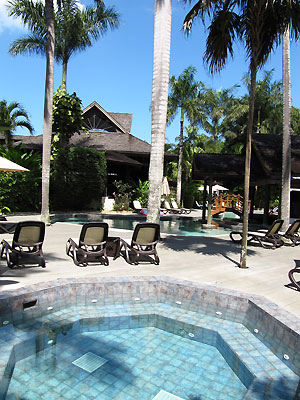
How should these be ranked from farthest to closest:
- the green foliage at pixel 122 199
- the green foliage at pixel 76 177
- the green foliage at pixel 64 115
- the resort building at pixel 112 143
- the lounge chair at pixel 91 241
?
the resort building at pixel 112 143 < the green foliage at pixel 122 199 < the green foliage at pixel 76 177 < the green foliage at pixel 64 115 < the lounge chair at pixel 91 241

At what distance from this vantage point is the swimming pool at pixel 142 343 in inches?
128

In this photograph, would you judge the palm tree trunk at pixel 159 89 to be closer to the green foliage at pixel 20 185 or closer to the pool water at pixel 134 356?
the pool water at pixel 134 356

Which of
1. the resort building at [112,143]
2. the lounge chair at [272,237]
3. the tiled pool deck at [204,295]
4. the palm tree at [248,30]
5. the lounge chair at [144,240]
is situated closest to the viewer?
the tiled pool deck at [204,295]

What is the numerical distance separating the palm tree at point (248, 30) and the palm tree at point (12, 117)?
16.8m

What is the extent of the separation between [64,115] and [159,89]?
43.9 feet

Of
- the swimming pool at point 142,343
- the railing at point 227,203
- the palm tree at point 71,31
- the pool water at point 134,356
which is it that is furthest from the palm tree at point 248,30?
the railing at point 227,203

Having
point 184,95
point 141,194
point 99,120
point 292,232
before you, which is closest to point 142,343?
point 292,232

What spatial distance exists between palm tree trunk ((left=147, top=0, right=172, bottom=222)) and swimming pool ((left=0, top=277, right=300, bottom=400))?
4550 mm

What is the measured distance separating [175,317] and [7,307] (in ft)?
8.14

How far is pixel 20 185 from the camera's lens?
1877 centimetres

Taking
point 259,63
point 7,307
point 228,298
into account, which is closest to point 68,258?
point 7,307

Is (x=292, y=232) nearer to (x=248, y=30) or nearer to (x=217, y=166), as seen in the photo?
(x=248, y=30)

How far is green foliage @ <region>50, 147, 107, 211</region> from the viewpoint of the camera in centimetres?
2172

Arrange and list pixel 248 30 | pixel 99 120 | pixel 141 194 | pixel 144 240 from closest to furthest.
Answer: pixel 248 30
pixel 144 240
pixel 141 194
pixel 99 120
